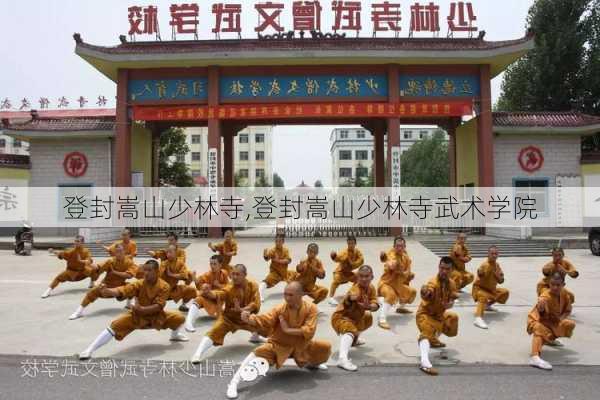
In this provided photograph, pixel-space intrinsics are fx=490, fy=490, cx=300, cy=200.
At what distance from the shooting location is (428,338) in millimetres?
4820

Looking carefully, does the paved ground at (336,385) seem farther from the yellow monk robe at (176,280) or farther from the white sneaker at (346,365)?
the yellow monk robe at (176,280)

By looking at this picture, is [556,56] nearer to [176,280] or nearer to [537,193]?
[537,193]

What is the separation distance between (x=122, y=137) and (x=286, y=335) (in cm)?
1472

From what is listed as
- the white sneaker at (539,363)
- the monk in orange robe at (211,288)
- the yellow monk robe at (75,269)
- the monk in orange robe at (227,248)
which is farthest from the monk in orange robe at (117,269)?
the white sneaker at (539,363)

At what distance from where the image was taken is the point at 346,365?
15.4 ft

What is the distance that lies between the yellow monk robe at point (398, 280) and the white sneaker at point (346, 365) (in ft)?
7.12

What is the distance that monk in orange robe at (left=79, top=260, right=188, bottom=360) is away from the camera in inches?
200

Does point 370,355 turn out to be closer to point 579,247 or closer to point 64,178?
point 579,247

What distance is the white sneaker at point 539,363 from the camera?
4.66 m

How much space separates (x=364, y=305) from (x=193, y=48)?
13.9 meters

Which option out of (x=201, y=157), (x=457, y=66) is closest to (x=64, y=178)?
(x=457, y=66)

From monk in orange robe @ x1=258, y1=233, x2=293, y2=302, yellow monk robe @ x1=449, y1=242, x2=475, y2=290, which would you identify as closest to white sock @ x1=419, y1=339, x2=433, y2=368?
yellow monk robe @ x1=449, y1=242, x2=475, y2=290

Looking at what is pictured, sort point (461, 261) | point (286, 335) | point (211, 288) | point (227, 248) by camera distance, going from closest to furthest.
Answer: point (286, 335), point (211, 288), point (461, 261), point (227, 248)

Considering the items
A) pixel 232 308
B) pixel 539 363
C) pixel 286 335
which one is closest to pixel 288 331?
pixel 286 335
